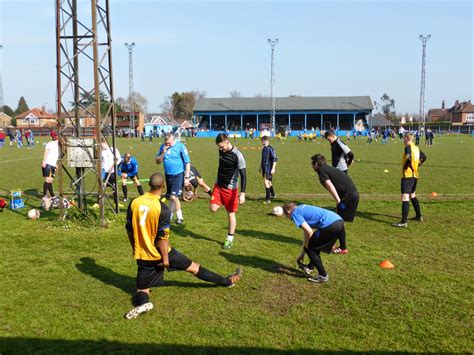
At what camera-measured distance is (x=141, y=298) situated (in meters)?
5.08

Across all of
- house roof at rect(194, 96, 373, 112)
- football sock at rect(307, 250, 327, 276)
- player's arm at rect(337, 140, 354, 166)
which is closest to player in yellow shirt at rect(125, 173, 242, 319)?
football sock at rect(307, 250, 327, 276)

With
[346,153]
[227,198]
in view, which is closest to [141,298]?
[227,198]

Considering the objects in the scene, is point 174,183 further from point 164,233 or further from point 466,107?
point 466,107

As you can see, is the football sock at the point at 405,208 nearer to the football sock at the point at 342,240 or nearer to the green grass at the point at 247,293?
the green grass at the point at 247,293

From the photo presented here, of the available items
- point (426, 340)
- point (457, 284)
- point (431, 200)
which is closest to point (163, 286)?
point (426, 340)

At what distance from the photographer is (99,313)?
5.05 meters

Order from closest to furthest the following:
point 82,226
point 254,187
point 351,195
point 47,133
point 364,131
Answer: point 351,195, point 82,226, point 254,187, point 364,131, point 47,133

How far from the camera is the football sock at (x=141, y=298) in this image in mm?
5059

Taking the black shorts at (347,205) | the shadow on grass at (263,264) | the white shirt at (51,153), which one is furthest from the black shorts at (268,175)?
the white shirt at (51,153)

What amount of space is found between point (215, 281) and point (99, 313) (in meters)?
1.53

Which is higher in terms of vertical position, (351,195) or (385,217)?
(351,195)

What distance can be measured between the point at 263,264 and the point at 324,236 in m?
1.35

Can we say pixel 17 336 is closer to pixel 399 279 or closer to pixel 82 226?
pixel 82 226

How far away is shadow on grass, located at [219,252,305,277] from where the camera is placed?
21.1ft
